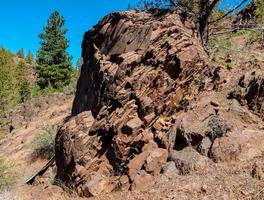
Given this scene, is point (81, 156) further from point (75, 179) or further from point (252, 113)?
point (252, 113)

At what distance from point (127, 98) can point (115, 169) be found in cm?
181

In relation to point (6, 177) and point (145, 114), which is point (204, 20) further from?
point (6, 177)

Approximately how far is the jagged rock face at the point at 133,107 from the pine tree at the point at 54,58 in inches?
1040

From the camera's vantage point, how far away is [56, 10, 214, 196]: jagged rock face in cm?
848

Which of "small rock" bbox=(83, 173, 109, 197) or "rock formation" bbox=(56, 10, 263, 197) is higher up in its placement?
"rock formation" bbox=(56, 10, 263, 197)

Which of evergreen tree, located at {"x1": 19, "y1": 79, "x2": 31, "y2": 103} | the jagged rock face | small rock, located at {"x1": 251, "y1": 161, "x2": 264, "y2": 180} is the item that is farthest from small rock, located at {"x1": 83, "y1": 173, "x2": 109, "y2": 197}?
evergreen tree, located at {"x1": 19, "y1": 79, "x2": 31, "y2": 103}

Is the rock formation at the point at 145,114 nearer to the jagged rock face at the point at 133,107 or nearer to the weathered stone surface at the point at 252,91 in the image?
the jagged rock face at the point at 133,107

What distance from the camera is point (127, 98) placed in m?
9.11

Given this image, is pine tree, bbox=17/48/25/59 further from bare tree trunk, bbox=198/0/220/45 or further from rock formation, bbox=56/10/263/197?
rock formation, bbox=56/10/263/197

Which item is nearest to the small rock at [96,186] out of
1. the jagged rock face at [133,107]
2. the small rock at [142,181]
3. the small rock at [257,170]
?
the jagged rock face at [133,107]

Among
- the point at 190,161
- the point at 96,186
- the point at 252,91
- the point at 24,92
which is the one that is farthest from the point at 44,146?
the point at 24,92

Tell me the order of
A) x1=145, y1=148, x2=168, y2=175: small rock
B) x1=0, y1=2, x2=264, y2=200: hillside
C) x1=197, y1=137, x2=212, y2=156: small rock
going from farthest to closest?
x1=145, y1=148, x2=168, y2=175: small rock
x1=197, y1=137, x2=212, y2=156: small rock
x1=0, y1=2, x2=264, y2=200: hillside

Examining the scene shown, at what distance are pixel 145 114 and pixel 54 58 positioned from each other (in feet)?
96.3

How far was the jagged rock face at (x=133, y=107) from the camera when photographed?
848 cm
